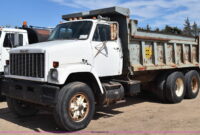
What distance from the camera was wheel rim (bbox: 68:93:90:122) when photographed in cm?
588

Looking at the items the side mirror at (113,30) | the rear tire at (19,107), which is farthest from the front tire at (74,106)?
the rear tire at (19,107)

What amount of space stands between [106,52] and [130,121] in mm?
1826

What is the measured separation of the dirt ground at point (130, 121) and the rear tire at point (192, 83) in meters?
1.26

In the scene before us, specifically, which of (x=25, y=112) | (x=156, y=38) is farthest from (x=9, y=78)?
(x=156, y=38)

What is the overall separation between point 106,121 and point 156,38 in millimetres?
3275

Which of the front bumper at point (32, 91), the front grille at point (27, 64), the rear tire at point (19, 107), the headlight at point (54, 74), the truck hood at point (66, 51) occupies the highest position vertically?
the truck hood at point (66, 51)

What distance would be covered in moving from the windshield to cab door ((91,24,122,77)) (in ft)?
0.80

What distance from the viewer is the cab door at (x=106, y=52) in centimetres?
677

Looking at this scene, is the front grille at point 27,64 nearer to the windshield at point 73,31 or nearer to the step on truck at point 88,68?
the step on truck at point 88,68

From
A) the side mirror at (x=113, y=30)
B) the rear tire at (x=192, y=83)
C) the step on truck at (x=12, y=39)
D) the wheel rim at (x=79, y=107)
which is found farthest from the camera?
the rear tire at (x=192, y=83)

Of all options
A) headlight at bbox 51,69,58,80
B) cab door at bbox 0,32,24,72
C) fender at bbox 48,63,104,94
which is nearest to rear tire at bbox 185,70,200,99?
fender at bbox 48,63,104,94

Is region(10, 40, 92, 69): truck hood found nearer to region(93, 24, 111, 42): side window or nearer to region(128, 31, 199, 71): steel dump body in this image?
region(93, 24, 111, 42): side window

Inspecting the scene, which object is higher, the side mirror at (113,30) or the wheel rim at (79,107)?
the side mirror at (113,30)

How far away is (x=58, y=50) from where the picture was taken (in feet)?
19.4
